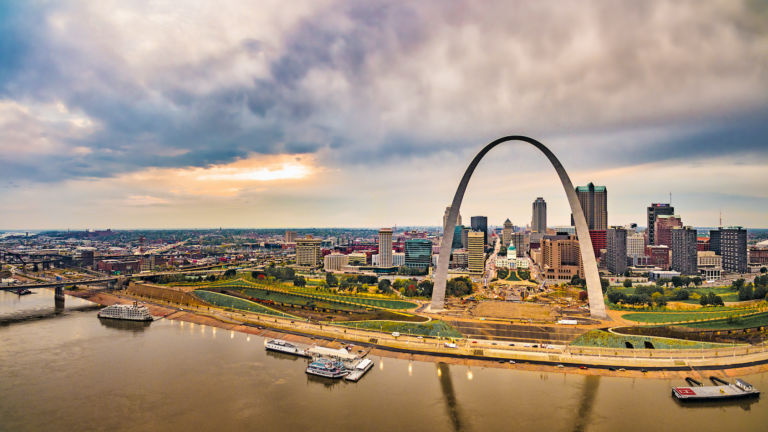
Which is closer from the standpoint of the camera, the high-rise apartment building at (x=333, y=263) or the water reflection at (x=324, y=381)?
the water reflection at (x=324, y=381)

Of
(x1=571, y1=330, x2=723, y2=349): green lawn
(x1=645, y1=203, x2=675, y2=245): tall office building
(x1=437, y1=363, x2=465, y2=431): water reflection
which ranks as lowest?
(x1=437, y1=363, x2=465, y2=431): water reflection

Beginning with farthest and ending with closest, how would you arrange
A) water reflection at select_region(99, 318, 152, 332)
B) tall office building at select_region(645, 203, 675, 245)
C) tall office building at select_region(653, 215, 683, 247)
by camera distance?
tall office building at select_region(645, 203, 675, 245), tall office building at select_region(653, 215, 683, 247), water reflection at select_region(99, 318, 152, 332)

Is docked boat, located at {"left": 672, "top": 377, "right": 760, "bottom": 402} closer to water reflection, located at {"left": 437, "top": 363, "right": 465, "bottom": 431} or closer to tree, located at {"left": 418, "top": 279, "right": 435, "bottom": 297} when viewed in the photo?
water reflection, located at {"left": 437, "top": 363, "right": 465, "bottom": 431}

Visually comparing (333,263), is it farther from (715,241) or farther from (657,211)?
(657,211)

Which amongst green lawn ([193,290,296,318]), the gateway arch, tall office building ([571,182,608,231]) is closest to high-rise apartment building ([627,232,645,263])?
tall office building ([571,182,608,231])

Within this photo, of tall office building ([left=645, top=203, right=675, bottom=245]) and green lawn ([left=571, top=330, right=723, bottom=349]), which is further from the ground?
tall office building ([left=645, top=203, right=675, bottom=245])

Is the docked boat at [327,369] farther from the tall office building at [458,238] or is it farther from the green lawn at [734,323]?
the tall office building at [458,238]

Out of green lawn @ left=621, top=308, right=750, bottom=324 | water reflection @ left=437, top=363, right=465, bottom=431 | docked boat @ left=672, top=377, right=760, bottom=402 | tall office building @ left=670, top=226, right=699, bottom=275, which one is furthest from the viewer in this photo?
tall office building @ left=670, top=226, right=699, bottom=275

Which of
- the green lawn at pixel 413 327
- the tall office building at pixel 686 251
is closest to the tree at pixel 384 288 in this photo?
the green lawn at pixel 413 327
